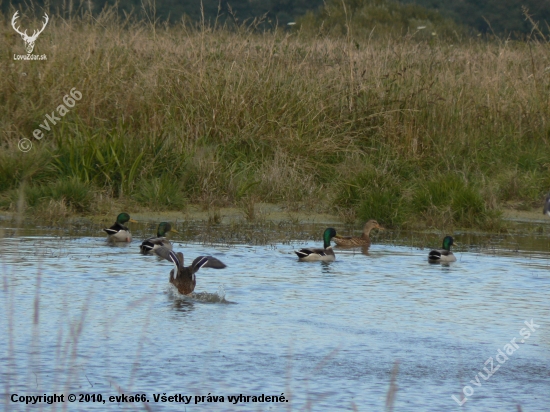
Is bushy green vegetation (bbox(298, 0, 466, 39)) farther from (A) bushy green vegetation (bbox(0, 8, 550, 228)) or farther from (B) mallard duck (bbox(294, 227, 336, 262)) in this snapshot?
(B) mallard duck (bbox(294, 227, 336, 262))

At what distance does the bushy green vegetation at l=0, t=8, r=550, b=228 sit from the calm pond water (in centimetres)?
194

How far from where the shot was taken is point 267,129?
15.9 metres

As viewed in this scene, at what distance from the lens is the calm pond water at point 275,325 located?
247 inches

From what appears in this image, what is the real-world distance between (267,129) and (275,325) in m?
8.12

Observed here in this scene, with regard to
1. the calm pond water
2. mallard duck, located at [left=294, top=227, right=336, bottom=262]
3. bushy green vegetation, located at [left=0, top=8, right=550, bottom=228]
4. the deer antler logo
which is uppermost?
the deer antler logo

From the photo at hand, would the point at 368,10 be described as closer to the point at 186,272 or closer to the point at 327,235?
the point at 327,235

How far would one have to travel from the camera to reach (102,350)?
7055 mm

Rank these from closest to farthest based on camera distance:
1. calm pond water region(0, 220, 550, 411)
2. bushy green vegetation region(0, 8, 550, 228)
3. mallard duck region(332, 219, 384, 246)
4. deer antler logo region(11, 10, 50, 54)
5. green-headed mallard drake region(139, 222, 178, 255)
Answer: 1. calm pond water region(0, 220, 550, 411)
2. green-headed mallard drake region(139, 222, 178, 255)
3. mallard duck region(332, 219, 384, 246)
4. bushy green vegetation region(0, 8, 550, 228)
5. deer antler logo region(11, 10, 50, 54)

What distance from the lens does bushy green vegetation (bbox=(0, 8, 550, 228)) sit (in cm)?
1423

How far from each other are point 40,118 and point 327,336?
28.8ft

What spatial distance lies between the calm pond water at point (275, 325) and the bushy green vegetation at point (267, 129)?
1.94 meters

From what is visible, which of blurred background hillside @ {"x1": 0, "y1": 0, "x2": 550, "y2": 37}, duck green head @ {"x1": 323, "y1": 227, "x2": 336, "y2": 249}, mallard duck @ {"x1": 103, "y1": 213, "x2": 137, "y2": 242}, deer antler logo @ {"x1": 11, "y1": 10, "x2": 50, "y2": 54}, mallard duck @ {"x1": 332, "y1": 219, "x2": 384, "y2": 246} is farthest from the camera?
blurred background hillside @ {"x1": 0, "y1": 0, "x2": 550, "y2": 37}

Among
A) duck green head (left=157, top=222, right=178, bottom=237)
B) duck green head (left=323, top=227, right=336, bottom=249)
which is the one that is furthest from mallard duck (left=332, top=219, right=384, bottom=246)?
duck green head (left=157, top=222, right=178, bottom=237)

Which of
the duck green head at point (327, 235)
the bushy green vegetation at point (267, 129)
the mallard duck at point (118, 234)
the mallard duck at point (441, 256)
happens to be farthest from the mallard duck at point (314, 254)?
the bushy green vegetation at point (267, 129)
